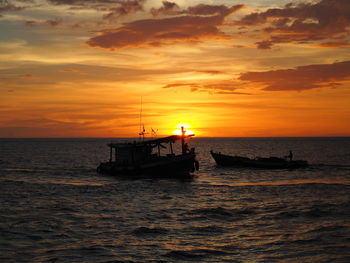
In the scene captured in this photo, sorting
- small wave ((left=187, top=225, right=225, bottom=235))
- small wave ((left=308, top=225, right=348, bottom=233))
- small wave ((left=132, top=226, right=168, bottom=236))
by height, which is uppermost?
small wave ((left=132, top=226, right=168, bottom=236))

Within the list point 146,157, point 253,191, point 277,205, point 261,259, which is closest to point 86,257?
point 261,259

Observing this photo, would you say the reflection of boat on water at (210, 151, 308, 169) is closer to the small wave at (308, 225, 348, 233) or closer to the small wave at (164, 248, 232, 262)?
the small wave at (308, 225, 348, 233)

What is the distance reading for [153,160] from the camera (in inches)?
1957

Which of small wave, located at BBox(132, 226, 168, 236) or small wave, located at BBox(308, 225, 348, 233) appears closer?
small wave, located at BBox(132, 226, 168, 236)

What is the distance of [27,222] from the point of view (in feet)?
81.2

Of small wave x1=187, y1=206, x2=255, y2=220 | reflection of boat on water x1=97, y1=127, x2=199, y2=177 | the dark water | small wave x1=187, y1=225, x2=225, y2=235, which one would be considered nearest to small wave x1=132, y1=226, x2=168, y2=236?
the dark water

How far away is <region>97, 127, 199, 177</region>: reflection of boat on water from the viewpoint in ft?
160

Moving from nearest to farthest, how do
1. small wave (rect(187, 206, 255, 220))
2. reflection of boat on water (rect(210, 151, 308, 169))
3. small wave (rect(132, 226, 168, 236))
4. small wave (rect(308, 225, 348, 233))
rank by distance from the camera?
1. small wave (rect(132, 226, 168, 236))
2. small wave (rect(308, 225, 348, 233))
3. small wave (rect(187, 206, 255, 220))
4. reflection of boat on water (rect(210, 151, 308, 169))

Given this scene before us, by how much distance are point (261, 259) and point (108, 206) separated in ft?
51.7

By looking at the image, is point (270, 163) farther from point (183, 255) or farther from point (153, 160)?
point (183, 255)

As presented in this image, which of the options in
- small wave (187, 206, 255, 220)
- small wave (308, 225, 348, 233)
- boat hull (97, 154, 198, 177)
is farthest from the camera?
boat hull (97, 154, 198, 177)

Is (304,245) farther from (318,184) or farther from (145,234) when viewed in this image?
(318,184)

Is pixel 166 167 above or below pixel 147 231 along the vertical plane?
above

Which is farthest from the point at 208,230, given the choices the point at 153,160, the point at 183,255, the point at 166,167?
the point at 153,160
